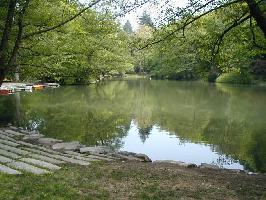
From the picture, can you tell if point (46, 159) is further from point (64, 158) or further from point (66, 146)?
point (66, 146)

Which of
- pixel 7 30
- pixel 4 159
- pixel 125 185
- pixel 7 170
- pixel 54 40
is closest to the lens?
pixel 7 30

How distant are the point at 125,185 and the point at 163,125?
15.2m

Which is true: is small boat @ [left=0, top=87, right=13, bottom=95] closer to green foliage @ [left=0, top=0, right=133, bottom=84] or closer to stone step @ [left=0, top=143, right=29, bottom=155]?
green foliage @ [left=0, top=0, right=133, bottom=84]

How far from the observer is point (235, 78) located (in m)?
62.7

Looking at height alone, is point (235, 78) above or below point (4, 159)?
above

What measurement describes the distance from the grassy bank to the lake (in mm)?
5525

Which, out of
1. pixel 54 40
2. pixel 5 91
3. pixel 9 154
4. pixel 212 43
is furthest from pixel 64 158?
pixel 5 91

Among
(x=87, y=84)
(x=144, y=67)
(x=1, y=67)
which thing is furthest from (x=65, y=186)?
(x=144, y=67)

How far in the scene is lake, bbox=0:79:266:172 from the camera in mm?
16812

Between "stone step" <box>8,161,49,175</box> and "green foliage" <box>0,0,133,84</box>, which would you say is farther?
"green foliage" <box>0,0,133,84</box>

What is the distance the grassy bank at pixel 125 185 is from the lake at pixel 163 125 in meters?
5.53

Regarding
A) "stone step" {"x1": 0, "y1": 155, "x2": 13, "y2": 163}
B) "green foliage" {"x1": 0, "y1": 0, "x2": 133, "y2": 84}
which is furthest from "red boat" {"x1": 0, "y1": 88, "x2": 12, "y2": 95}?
"stone step" {"x1": 0, "y1": 155, "x2": 13, "y2": 163}

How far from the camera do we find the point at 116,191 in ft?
25.5

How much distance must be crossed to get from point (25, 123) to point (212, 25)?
43.7 ft
